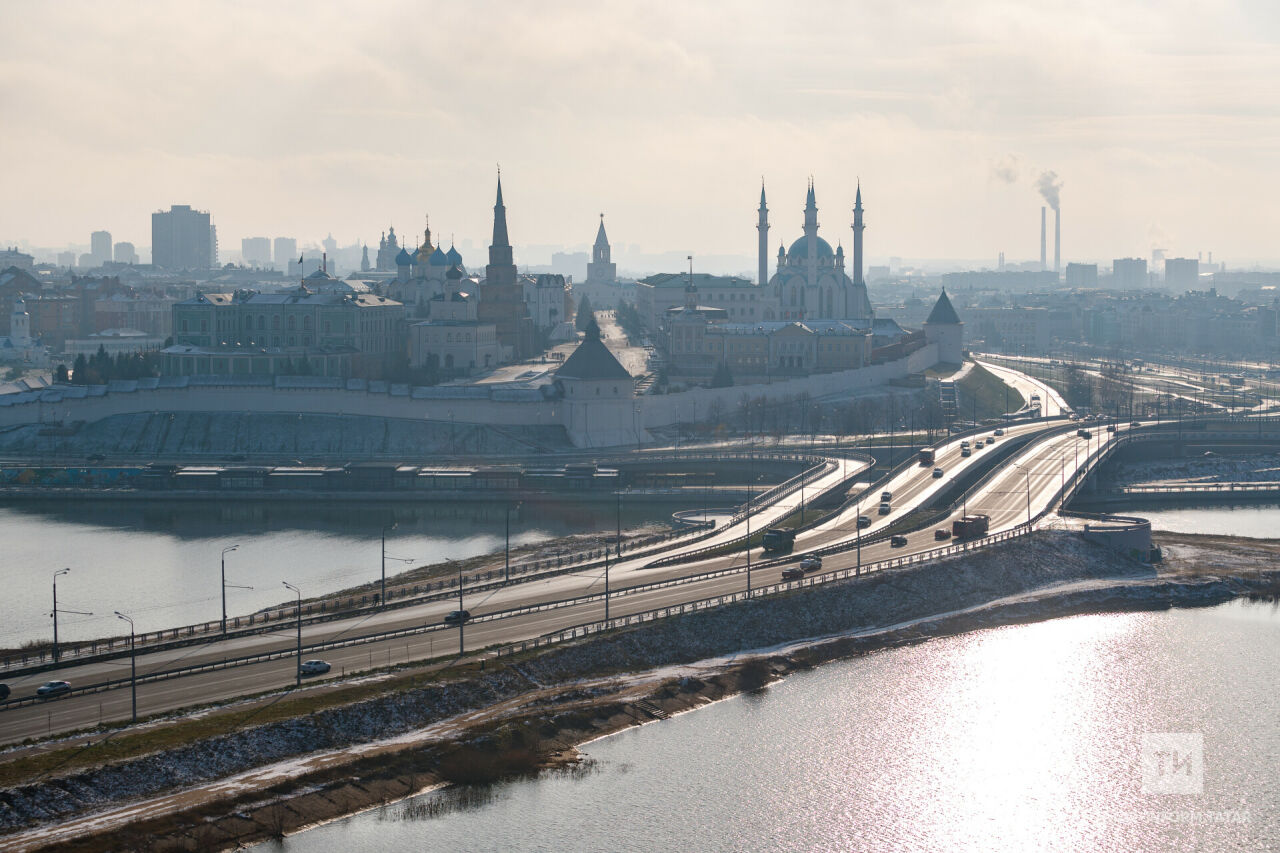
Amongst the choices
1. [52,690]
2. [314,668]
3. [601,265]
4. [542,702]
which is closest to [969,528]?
[542,702]

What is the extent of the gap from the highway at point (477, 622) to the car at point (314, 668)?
247 millimetres

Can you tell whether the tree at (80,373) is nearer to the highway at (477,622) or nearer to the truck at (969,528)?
the highway at (477,622)

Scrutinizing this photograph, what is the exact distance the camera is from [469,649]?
37250 millimetres

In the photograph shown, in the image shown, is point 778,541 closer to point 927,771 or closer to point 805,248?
point 927,771

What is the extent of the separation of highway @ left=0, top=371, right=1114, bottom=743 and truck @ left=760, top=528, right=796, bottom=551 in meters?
0.38

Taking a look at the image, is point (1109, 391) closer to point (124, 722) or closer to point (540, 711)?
point (540, 711)

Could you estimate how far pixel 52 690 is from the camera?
3241 centimetres

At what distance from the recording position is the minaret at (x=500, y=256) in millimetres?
99062

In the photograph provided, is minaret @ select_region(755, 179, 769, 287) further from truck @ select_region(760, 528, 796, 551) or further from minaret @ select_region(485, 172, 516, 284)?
truck @ select_region(760, 528, 796, 551)

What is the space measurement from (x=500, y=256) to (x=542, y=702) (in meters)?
66.9

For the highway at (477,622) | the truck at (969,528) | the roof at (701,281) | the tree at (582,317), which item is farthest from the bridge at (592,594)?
the tree at (582,317)

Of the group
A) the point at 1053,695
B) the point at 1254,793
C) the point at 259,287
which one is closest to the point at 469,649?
the point at 1053,695

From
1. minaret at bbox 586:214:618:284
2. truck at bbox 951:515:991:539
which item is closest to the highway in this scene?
truck at bbox 951:515:991:539

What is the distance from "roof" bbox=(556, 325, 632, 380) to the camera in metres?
75.4
